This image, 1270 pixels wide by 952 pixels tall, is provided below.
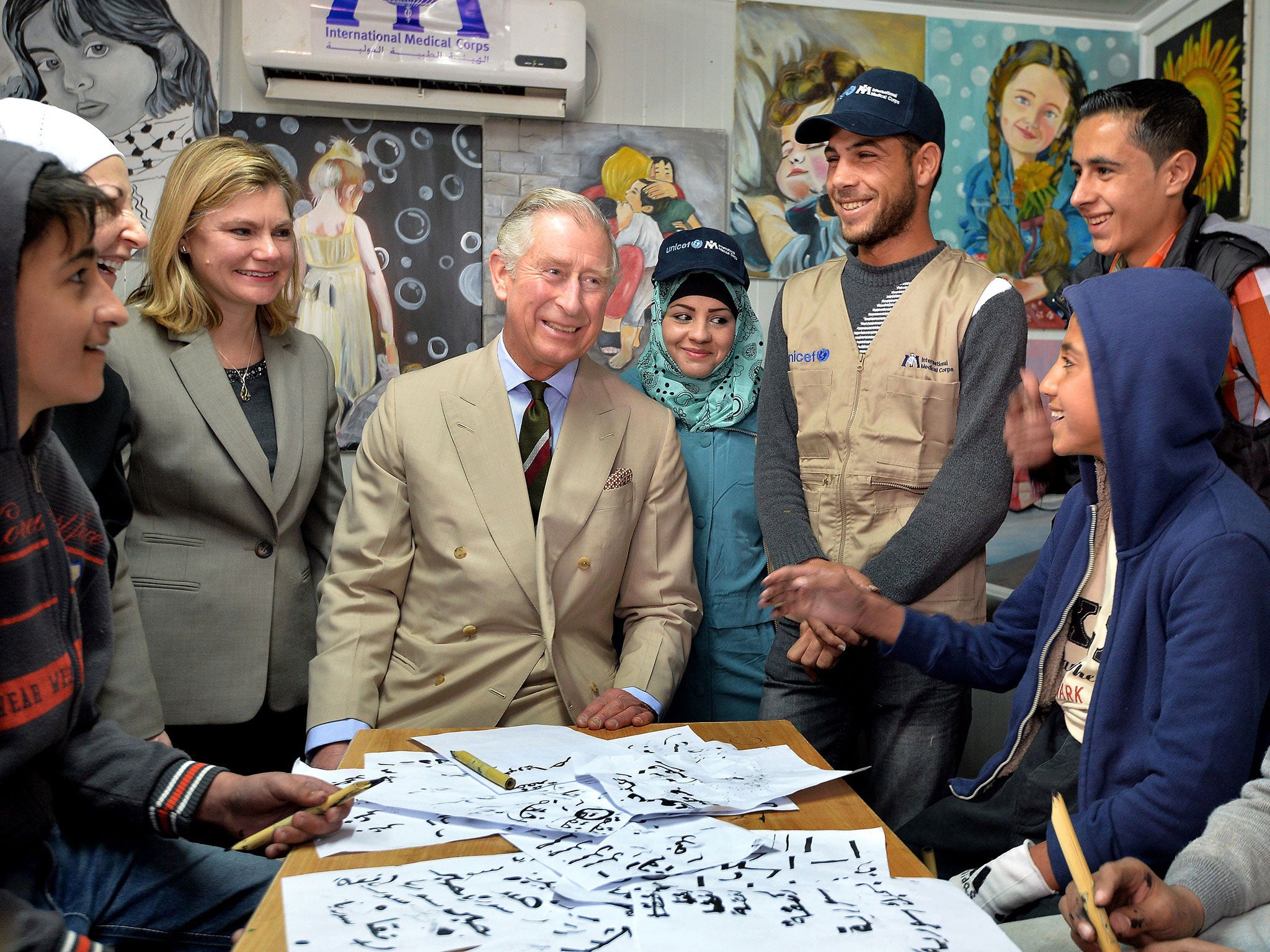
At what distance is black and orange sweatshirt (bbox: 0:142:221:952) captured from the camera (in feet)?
3.24

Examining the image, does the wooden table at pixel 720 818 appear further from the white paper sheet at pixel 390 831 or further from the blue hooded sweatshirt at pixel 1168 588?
the blue hooded sweatshirt at pixel 1168 588

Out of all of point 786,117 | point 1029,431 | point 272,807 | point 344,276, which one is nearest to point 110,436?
point 272,807

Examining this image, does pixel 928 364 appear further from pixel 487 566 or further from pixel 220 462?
pixel 220 462

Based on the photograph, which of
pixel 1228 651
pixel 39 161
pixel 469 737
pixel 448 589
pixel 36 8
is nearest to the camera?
pixel 39 161

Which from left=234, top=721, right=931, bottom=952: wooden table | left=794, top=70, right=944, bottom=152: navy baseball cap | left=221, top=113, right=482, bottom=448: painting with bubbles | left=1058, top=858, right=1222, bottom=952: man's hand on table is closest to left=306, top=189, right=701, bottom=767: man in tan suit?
left=234, top=721, right=931, bottom=952: wooden table

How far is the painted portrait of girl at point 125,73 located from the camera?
11.5 ft

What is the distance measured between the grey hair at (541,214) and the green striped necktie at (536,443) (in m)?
0.26

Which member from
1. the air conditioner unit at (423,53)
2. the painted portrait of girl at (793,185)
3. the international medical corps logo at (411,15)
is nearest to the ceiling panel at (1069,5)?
the painted portrait of girl at (793,185)

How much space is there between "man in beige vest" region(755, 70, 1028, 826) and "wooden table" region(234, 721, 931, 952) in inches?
18.1

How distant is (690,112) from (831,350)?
2.12 meters

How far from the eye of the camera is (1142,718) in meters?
1.30

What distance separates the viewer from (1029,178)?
→ 406cm

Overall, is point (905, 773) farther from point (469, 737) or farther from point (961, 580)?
point (469, 737)

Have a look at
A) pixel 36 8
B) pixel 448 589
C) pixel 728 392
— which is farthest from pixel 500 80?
pixel 448 589
